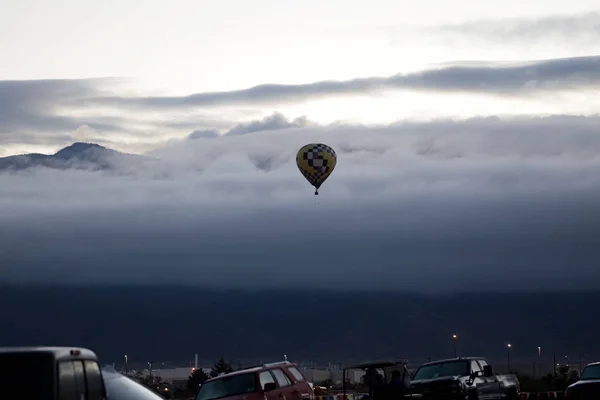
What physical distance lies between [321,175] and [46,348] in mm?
65453

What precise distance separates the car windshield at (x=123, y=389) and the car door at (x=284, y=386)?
901 cm

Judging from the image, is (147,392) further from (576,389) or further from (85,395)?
(576,389)

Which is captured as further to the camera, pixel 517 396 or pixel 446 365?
pixel 517 396

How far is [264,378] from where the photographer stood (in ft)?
96.1

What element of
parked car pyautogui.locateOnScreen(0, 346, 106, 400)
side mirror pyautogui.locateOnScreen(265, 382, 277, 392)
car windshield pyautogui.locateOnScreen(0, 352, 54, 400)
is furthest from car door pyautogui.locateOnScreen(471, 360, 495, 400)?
car windshield pyautogui.locateOnScreen(0, 352, 54, 400)

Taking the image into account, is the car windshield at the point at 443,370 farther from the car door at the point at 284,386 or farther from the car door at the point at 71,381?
the car door at the point at 71,381

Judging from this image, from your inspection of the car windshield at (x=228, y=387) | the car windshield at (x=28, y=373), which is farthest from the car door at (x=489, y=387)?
the car windshield at (x=28, y=373)

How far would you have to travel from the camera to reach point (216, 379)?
2923 cm

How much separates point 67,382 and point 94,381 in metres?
1.18

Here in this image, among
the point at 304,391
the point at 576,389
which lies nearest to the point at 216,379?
the point at 304,391

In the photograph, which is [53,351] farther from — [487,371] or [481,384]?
[481,384]

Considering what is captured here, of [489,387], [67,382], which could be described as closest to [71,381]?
[67,382]

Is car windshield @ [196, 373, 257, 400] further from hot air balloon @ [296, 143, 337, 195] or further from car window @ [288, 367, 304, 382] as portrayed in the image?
hot air balloon @ [296, 143, 337, 195]

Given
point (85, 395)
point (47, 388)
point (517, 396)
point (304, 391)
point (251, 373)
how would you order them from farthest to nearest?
point (517, 396)
point (304, 391)
point (251, 373)
point (85, 395)
point (47, 388)
